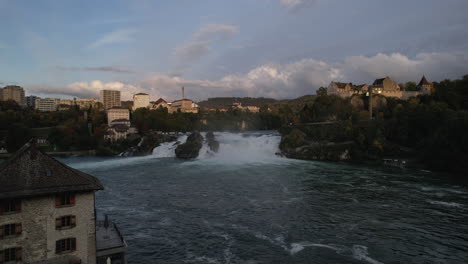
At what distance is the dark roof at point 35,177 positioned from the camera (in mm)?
12214

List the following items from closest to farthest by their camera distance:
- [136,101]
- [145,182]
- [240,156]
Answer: [145,182] < [240,156] < [136,101]

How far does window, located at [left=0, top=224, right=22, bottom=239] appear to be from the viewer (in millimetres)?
12194

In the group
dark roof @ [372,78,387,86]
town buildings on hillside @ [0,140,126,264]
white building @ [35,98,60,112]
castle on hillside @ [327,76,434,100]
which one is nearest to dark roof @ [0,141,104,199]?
town buildings on hillside @ [0,140,126,264]

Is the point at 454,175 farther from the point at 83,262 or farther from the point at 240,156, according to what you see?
the point at 83,262

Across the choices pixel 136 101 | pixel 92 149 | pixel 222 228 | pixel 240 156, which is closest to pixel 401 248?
pixel 222 228

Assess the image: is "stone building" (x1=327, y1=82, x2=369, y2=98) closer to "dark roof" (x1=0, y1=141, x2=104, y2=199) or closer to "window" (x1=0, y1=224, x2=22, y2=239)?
"dark roof" (x1=0, y1=141, x2=104, y2=199)

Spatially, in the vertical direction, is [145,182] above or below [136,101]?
below

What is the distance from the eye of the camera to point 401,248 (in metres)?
18.5

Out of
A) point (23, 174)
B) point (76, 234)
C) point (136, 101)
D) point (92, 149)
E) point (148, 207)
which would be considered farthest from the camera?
point (136, 101)

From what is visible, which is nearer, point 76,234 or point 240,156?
point 76,234

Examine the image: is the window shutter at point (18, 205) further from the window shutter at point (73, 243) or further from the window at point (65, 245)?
the window shutter at point (73, 243)

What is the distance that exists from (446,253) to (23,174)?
23681 mm

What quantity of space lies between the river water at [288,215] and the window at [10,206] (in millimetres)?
7385

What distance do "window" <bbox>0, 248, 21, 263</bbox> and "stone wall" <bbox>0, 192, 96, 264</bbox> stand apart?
0.16m
